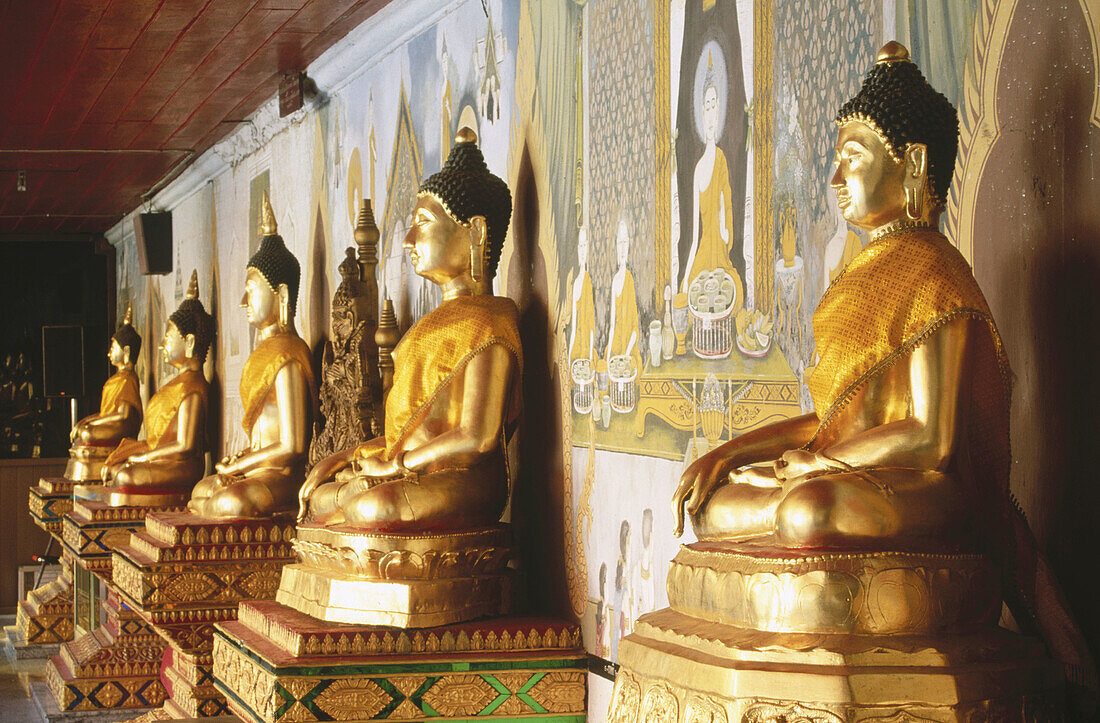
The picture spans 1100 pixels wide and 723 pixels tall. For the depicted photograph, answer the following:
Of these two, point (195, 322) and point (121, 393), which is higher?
point (195, 322)

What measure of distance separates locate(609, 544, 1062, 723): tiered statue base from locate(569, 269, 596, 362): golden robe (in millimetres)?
1639

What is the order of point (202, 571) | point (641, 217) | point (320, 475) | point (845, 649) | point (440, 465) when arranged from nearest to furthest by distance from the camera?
point (845, 649), point (641, 217), point (440, 465), point (320, 475), point (202, 571)

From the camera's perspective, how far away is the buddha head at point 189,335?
743 centimetres

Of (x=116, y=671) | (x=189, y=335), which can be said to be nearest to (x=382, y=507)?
(x=116, y=671)

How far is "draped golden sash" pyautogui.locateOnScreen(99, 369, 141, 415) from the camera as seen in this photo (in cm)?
906

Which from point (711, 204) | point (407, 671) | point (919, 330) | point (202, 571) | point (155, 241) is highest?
point (155, 241)

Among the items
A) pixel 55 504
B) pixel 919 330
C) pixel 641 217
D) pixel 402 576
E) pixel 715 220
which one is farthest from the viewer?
pixel 55 504

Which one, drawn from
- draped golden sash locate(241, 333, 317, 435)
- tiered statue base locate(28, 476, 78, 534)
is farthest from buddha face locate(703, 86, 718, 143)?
tiered statue base locate(28, 476, 78, 534)

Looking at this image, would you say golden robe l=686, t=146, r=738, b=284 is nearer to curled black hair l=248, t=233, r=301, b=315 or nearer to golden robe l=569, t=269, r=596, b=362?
golden robe l=569, t=269, r=596, b=362

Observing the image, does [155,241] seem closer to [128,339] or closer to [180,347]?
[128,339]

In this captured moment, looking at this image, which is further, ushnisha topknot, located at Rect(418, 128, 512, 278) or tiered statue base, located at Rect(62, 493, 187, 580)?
tiered statue base, located at Rect(62, 493, 187, 580)

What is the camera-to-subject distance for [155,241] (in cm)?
948

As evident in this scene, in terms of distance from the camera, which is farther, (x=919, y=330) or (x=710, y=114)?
(x=710, y=114)

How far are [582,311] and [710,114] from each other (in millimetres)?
788
